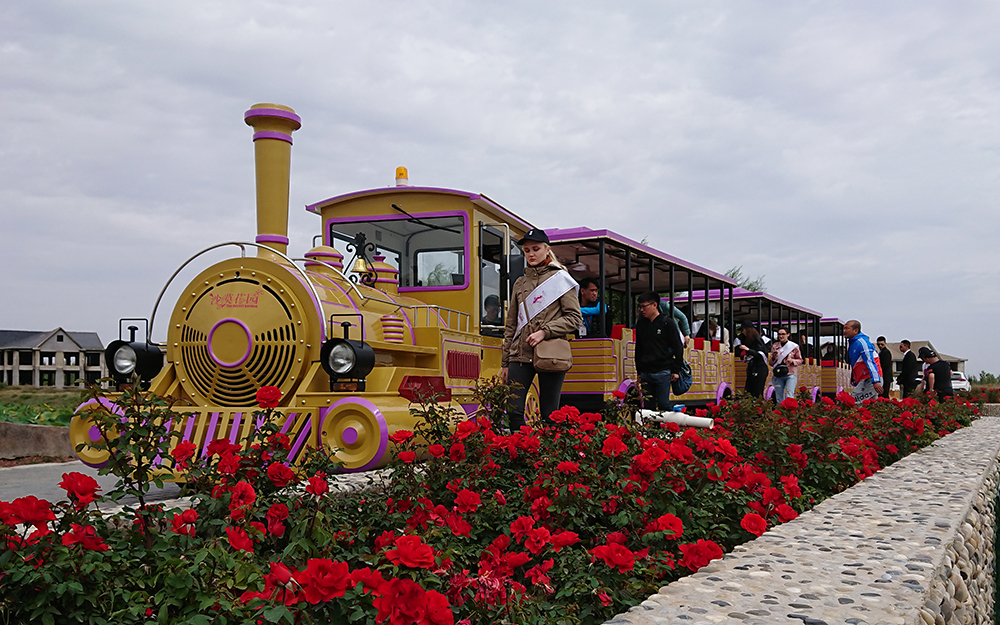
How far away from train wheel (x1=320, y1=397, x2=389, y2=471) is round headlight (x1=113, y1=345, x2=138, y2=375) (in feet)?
6.56

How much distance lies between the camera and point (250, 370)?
19.5ft

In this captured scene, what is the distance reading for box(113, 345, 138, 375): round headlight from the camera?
633cm

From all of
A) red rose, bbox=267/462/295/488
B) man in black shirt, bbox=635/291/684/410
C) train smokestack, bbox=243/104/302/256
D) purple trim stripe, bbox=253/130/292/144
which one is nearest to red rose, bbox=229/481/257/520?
red rose, bbox=267/462/295/488

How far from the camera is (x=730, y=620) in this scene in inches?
77.6

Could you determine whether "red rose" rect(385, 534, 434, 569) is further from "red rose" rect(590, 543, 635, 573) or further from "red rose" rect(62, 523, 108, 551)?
"red rose" rect(62, 523, 108, 551)

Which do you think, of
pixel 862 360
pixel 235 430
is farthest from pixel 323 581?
pixel 862 360

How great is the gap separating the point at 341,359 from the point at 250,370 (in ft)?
2.91

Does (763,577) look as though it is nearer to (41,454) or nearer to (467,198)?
(467,198)

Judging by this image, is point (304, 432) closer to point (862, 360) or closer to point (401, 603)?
point (401, 603)

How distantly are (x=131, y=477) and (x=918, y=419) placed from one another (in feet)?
23.1

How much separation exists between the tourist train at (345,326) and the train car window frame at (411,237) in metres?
0.01

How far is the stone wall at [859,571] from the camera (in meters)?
2.06

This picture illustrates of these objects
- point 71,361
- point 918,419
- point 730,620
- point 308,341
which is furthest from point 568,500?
point 71,361

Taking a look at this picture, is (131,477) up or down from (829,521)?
up
